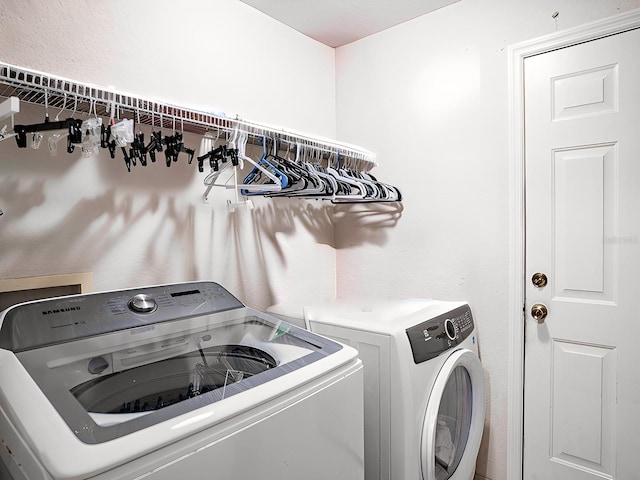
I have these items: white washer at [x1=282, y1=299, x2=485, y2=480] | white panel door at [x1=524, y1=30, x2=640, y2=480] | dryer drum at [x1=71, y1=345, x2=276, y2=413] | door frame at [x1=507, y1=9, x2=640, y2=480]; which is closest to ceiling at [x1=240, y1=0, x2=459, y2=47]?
door frame at [x1=507, y1=9, x2=640, y2=480]

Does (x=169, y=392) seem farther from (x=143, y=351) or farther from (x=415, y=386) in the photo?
(x=415, y=386)

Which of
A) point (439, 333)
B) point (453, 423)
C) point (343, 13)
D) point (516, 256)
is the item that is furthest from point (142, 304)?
point (343, 13)

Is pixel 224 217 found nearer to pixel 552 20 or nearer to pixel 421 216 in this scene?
pixel 421 216

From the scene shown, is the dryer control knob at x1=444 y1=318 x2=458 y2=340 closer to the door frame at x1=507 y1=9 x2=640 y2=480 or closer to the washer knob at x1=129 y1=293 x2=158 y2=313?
the door frame at x1=507 y1=9 x2=640 y2=480

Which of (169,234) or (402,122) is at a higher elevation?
(402,122)

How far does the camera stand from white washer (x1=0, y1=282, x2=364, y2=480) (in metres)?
0.75

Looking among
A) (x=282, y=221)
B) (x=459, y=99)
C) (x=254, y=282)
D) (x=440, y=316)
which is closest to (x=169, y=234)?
(x=254, y=282)

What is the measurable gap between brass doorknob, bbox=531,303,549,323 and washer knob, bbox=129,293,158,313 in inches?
66.0

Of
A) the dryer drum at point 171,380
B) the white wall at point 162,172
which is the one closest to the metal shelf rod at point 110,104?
the white wall at point 162,172

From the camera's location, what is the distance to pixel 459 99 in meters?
2.14

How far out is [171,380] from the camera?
1115 mm

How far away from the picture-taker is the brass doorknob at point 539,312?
6.26 feet

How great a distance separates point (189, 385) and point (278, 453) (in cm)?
30

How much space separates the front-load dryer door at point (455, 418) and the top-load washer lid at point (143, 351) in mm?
625
